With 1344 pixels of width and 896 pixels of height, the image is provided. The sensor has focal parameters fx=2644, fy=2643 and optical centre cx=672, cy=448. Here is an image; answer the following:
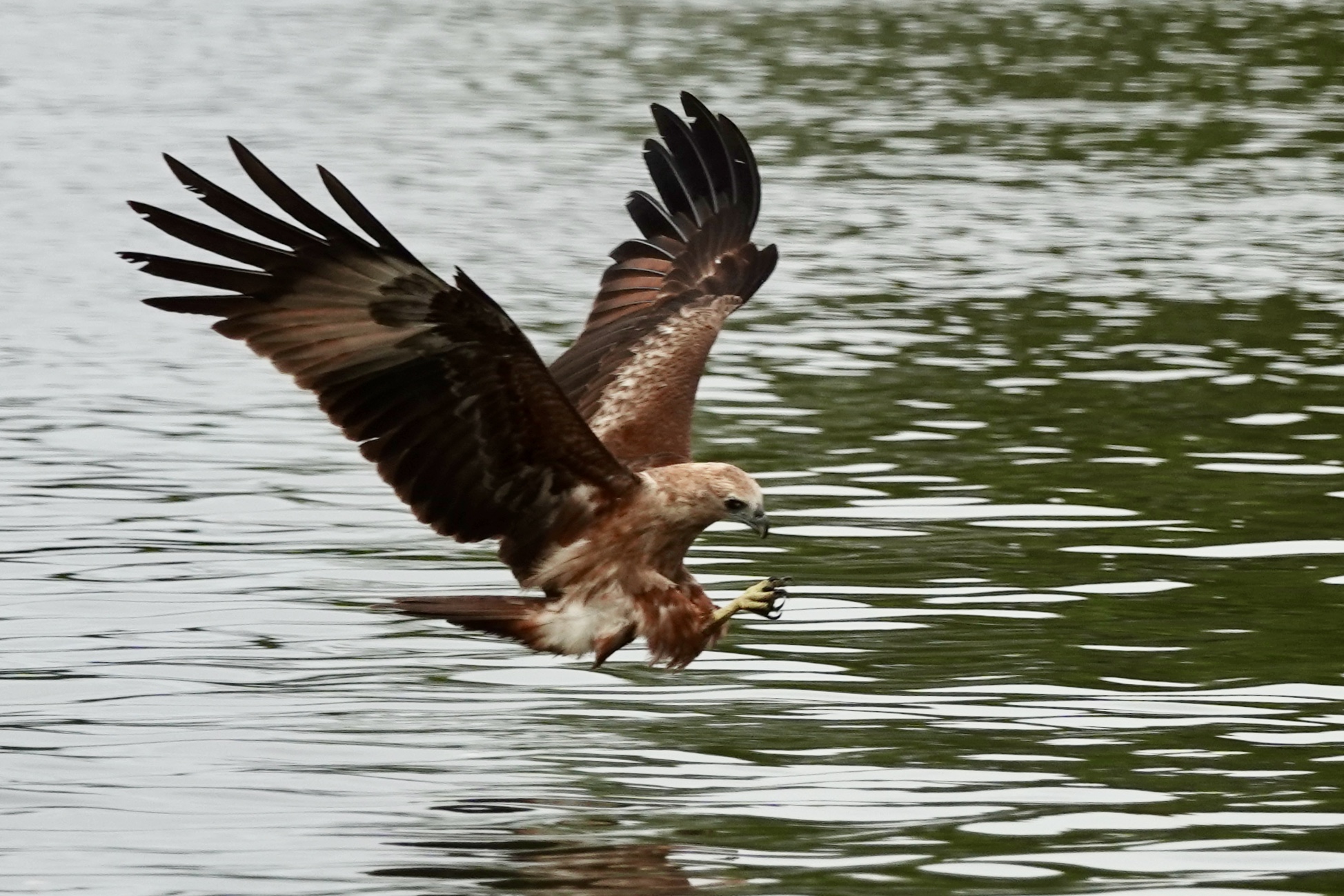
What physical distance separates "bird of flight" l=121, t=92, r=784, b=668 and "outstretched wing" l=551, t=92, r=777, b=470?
0.01 metres

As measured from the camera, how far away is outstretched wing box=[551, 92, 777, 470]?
8453 mm

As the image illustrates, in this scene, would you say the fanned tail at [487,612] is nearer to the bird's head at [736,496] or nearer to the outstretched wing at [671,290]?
the bird's head at [736,496]

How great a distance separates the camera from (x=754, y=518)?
24.6 feet

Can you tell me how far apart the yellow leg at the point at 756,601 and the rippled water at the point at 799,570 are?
31 cm

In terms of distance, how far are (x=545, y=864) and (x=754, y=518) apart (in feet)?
4.91

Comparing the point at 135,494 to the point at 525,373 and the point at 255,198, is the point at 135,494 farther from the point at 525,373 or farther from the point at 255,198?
the point at 255,198

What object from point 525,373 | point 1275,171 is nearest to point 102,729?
point 525,373

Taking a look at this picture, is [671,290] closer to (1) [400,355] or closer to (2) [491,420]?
(2) [491,420]

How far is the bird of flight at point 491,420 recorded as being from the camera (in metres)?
6.96

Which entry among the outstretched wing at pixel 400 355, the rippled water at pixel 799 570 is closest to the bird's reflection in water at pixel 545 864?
the rippled water at pixel 799 570

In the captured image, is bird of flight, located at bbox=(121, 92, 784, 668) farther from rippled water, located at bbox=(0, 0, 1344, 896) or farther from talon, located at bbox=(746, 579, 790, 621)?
rippled water, located at bbox=(0, 0, 1344, 896)

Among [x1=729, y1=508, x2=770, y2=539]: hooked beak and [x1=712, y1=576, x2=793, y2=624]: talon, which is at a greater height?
[x1=729, y1=508, x2=770, y2=539]: hooked beak

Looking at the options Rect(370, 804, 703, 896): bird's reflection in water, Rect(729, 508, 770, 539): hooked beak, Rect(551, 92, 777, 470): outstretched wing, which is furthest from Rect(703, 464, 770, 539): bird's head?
Rect(370, 804, 703, 896): bird's reflection in water

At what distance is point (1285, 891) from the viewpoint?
6.09 meters
